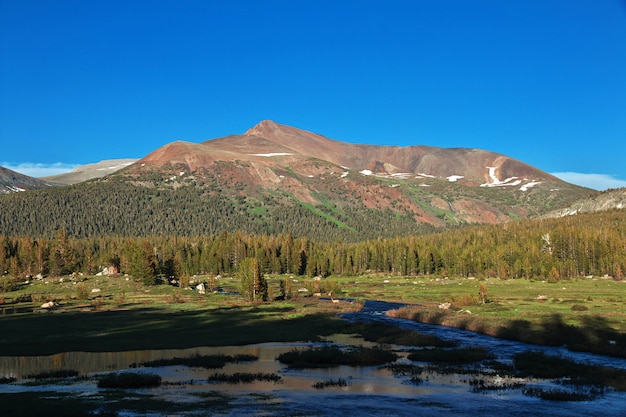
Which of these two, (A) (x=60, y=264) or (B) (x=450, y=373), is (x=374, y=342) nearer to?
(B) (x=450, y=373)

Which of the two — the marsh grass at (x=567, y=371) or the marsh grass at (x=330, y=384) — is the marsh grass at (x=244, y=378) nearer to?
the marsh grass at (x=330, y=384)

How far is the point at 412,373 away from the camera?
40.8 m

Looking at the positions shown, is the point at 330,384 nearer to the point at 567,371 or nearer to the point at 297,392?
the point at 297,392

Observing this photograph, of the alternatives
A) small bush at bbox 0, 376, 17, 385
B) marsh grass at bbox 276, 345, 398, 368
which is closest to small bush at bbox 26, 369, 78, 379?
small bush at bbox 0, 376, 17, 385

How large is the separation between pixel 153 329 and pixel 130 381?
3302 centimetres

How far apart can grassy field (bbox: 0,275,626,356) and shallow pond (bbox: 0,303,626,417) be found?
8467 mm

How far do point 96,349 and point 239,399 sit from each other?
1113 inches

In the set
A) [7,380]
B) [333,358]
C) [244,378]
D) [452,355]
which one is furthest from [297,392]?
[7,380]

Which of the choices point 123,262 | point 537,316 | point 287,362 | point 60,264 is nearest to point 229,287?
point 123,262

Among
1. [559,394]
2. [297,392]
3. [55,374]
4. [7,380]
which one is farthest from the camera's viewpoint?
[55,374]

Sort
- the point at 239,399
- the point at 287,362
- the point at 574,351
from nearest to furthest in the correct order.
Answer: the point at 239,399, the point at 287,362, the point at 574,351

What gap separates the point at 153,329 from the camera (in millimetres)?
67812

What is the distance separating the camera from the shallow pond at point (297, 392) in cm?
2897

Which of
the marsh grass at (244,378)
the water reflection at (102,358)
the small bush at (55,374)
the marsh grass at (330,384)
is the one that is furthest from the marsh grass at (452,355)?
the small bush at (55,374)
